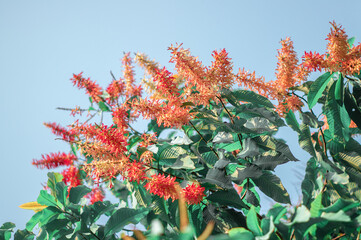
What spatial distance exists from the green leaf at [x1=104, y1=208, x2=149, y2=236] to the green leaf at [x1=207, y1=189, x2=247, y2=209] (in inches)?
7.5

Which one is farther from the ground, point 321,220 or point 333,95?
point 333,95

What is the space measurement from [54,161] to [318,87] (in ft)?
2.76

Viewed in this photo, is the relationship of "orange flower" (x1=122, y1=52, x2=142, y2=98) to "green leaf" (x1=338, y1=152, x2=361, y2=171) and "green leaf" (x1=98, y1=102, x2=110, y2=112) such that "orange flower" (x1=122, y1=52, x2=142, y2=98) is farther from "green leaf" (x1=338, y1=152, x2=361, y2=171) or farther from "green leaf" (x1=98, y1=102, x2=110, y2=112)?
"green leaf" (x1=338, y1=152, x2=361, y2=171)

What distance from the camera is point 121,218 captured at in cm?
93

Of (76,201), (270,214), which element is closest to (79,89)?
(76,201)

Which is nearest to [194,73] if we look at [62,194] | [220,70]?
[220,70]

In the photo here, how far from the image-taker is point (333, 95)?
37.3 inches

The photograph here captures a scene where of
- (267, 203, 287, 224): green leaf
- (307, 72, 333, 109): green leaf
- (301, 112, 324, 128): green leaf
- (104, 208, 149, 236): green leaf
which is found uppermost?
(307, 72, 333, 109): green leaf

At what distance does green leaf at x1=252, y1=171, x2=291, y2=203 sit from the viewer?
884mm

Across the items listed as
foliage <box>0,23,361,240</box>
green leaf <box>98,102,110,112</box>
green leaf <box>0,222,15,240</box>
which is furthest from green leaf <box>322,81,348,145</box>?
green leaf <box>0,222,15,240</box>

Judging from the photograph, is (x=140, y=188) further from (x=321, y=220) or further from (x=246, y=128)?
(x=321, y=220)

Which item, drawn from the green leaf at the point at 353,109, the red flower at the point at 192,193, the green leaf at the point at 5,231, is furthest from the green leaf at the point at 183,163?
the green leaf at the point at 5,231

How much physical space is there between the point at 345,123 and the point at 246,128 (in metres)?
0.24

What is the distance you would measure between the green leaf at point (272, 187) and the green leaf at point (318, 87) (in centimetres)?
20
